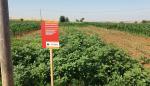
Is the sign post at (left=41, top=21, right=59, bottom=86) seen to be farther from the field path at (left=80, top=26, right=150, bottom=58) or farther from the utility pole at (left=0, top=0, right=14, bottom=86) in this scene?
the field path at (left=80, top=26, right=150, bottom=58)

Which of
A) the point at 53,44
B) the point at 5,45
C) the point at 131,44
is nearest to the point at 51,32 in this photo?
the point at 53,44

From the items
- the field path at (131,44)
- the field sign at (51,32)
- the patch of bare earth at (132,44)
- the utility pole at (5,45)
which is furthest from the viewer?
the field path at (131,44)

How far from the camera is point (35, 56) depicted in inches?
448

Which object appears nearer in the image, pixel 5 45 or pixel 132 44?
pixel 5 45

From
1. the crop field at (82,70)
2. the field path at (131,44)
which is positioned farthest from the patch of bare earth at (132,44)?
the crop field at (82,70)

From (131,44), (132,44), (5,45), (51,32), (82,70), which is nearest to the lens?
(5,45)

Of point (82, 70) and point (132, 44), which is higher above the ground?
point (82, 70)

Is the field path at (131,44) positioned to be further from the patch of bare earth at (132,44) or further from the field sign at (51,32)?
the field sign at (51,32)

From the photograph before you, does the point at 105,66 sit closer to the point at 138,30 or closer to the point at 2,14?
the point at 2,14

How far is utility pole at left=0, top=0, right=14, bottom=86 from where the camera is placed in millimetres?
5832

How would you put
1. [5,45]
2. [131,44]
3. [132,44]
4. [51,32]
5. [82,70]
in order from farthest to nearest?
[132,44], [131,44], [82,70], [51,32], [5,45]

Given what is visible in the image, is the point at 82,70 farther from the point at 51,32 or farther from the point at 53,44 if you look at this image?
the point at 51,32

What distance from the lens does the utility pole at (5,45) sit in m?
5.83

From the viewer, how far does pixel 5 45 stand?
590 centimetres
